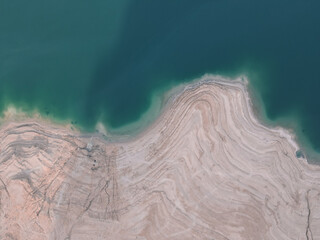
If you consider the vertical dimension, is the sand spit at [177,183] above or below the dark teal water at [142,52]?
below

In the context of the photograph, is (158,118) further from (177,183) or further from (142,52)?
(142,52)

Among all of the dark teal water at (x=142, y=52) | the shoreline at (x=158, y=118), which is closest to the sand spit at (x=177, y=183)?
the shoreline at (x=158, y=118)

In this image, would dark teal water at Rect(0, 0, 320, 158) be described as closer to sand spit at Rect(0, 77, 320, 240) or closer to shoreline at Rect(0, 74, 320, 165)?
shoreline at Rect(0, 74, 320, 165)

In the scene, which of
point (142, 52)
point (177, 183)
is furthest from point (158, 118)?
point (142, 52)

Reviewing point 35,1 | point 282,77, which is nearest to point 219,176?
point 282,77

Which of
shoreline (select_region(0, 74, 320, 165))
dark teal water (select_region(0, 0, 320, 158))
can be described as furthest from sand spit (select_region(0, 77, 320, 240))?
dark teal water (select_region(0, 0, 320, 158))

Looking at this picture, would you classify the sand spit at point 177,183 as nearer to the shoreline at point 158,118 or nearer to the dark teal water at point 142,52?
the shoreline at point 158,118
